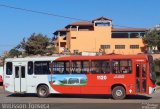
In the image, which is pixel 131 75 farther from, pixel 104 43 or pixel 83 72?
pixel 104 43

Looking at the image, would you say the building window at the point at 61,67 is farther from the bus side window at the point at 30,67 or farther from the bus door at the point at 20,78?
the bus door at the point at 20,78

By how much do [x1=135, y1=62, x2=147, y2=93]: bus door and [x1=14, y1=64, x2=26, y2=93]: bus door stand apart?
280 inches

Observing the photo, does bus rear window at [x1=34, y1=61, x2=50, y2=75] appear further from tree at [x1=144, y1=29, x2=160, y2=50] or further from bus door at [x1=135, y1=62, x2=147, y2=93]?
tree at [x1=144, y1=29, x2=160, y2=50]

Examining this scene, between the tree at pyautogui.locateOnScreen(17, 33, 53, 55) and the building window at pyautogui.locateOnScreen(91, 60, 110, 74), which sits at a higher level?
the tree at pyautogui.locateOnScreen(17, 33, 53, 55)

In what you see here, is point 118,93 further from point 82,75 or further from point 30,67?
point 30,67

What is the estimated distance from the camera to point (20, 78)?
26.8 m

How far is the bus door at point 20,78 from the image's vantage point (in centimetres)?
2675

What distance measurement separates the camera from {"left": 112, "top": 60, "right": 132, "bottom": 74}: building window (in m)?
24.4

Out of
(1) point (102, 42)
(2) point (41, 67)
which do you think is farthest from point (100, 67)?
(1) point (102, 42)

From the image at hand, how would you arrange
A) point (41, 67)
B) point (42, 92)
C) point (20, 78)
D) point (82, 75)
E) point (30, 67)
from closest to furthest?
point (82, 75), point (42, 92), point (41, 67), point (30, 67), point (20, 78)

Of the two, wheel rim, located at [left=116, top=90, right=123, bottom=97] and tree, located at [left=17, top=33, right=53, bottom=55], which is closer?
wheel rim, located at [left=116, top=90, right=123, bottom=97]

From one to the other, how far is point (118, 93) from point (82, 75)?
2.43 m

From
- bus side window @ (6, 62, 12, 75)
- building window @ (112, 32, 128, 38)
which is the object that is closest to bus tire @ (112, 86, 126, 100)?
bus side window @ (6, 62, 12, 75)

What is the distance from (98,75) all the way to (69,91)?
206 cm
